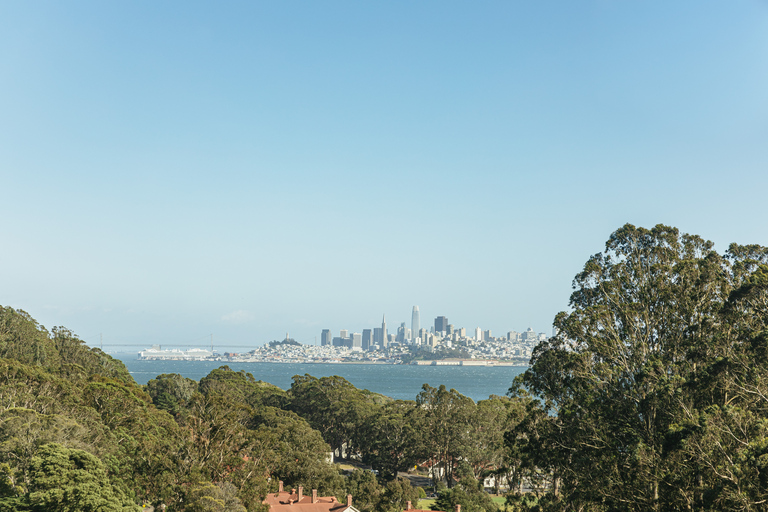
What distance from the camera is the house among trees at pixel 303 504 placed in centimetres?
2281

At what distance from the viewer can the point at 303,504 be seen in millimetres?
23484

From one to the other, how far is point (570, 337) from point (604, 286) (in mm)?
1862

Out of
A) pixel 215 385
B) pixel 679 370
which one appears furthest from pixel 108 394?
pixel 215 385

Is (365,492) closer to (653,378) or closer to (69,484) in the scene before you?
(69,484)

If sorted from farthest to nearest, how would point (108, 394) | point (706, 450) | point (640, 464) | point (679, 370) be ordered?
point (108, 394) < point (679, 370) < point (640, 464) < point (706, 450)

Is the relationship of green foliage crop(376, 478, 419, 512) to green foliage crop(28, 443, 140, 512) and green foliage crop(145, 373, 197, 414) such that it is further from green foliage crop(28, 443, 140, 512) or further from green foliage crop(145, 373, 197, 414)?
green foliage crop(145, 373, 197, 414)

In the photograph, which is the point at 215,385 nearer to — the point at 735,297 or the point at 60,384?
the point at 60,384

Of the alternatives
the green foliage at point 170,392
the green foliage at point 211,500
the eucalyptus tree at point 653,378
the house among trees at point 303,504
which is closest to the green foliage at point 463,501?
the house among trees at point 303,504

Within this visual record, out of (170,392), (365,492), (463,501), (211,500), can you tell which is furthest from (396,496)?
(170,392)

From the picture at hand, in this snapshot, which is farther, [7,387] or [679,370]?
[7,387]

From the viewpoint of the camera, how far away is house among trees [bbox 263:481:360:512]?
22.8 meters

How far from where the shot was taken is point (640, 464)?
12789mm

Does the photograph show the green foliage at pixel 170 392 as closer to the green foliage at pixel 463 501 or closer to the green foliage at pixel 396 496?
the green foliage at pixel 396 496

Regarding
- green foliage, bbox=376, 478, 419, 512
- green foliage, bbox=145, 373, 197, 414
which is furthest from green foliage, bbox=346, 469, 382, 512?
green foliage, bbox=145, 373, 197, 414
